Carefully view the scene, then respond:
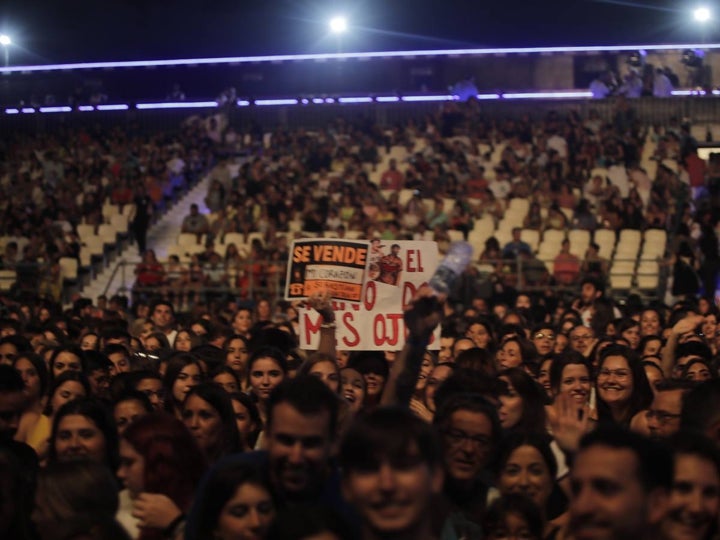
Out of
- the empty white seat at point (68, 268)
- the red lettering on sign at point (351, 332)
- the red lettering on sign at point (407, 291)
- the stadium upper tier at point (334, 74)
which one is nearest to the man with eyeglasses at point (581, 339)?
the red lettering on sign at point (407, 291)

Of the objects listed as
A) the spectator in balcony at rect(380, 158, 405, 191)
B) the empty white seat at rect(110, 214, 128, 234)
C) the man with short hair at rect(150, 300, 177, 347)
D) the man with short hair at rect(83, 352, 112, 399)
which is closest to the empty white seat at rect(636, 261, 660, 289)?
the spectator in balcony at rect(380, 158, 405, 191)

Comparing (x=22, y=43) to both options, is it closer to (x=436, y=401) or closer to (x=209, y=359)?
(x=209, y=359)

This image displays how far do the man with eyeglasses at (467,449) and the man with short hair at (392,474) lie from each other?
3.29 feet

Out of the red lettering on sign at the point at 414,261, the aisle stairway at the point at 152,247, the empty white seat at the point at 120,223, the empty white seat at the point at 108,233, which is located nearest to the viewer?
the red lettering on sign at the point at 414,261

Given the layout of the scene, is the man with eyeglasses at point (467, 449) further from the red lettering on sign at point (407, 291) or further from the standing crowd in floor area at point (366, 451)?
the red lettering on sign at point (407, 291)

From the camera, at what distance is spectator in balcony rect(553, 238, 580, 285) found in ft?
64.5

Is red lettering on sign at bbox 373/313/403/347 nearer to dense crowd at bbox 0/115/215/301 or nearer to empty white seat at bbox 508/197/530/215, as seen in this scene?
dense crowd at bbox 0/115/215/301

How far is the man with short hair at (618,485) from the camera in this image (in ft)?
12.9

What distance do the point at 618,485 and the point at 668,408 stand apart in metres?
2.36

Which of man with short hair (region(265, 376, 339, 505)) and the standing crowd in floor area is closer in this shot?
the standing crowd in floor area

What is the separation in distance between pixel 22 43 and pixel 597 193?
18378mm

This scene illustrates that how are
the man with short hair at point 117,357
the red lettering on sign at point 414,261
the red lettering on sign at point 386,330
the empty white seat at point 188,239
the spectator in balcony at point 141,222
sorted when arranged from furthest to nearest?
1. the spectator in balcony at point 141,222
2. the empty white seat at point 188,239
3. the man with short hair at point 117,357
4. the red lettering on sign at point 414,261
5. the red lettering on sign at point 386,330

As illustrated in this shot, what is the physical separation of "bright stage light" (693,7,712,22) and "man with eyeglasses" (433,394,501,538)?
28859 mm

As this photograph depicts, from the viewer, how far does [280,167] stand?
26891 millimetres
